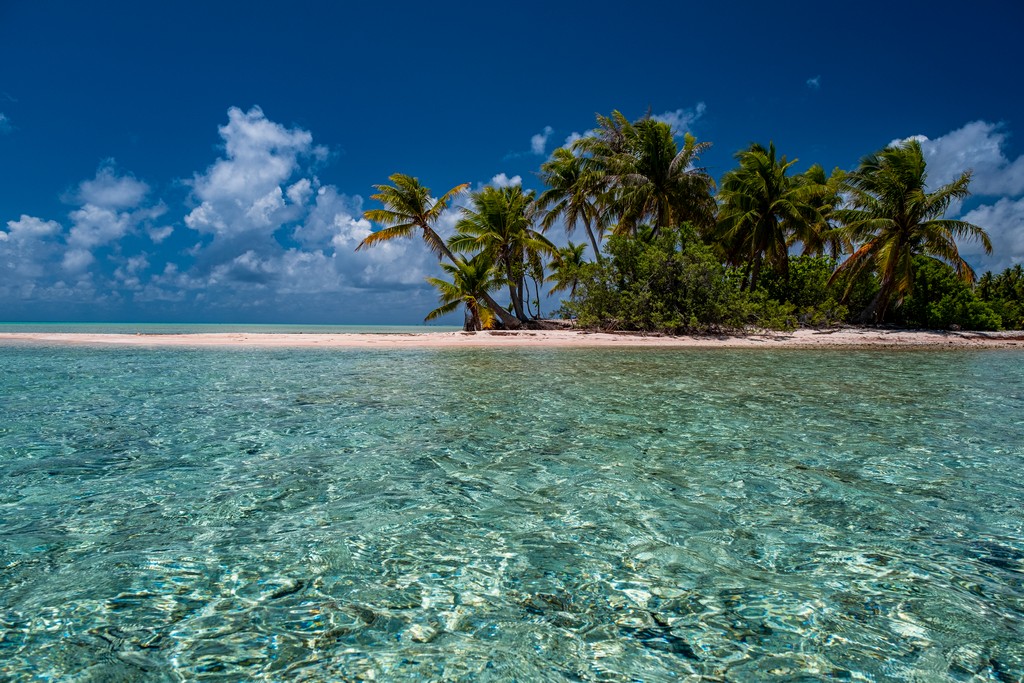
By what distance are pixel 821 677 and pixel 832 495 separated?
6.89ft

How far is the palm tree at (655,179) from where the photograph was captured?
85.0ft

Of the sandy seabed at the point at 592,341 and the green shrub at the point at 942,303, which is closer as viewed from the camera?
the sandy seabed at the point at 592,341

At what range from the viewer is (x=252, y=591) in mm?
2346

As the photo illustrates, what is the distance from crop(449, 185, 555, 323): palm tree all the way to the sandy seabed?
4629mm

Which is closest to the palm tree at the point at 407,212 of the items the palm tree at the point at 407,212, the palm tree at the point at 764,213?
the palm tree at the point at 407,212

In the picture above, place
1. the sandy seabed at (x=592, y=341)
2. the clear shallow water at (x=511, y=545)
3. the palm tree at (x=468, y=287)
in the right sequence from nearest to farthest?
the clear shallow water at (x=511, y=545)
the sandy seabed at (x=592, y=341)
the palm tree at (x=468, y=287)

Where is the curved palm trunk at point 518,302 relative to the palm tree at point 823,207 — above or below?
below

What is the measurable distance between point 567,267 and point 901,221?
15.2 metres

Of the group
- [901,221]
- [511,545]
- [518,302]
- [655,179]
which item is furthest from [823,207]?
[511,545]

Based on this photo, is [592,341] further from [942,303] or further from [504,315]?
[942,303]

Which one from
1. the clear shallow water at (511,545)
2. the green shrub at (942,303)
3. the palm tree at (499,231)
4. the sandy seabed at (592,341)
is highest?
the palm tree at (499,231)

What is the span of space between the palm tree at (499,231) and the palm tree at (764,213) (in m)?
9.16

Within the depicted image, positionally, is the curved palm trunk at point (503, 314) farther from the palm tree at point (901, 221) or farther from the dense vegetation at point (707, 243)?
the palm tree at point (901, 221)

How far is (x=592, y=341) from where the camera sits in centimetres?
2055
